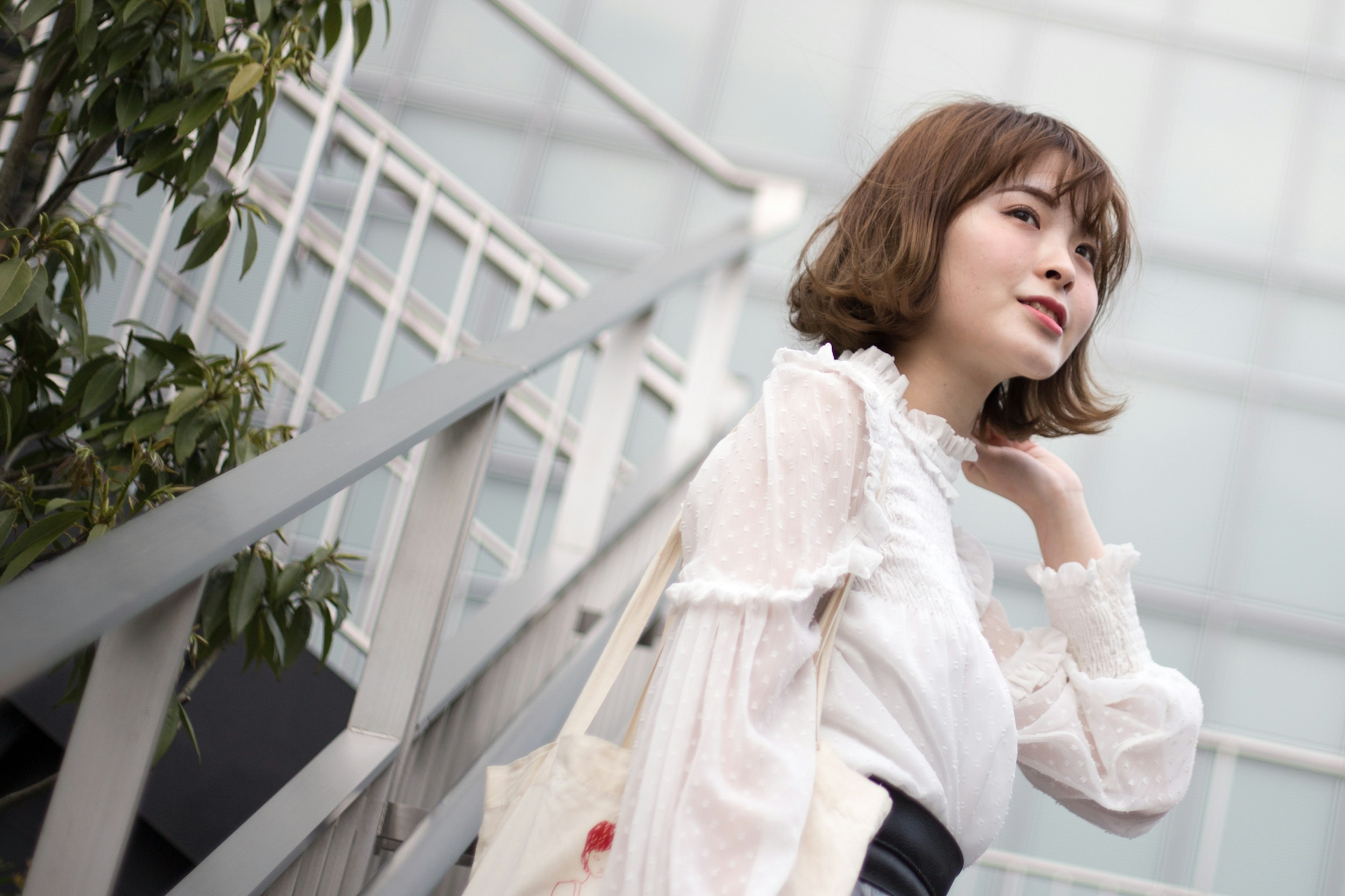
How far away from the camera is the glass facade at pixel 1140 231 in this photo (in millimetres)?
4844

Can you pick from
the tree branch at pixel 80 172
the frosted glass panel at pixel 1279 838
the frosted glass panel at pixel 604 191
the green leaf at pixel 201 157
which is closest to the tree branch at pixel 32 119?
the tree branch at pixel 80 172

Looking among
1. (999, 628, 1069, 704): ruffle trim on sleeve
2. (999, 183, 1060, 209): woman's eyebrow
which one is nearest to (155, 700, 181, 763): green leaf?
(999, 628, 1069, 704): ruffle trim on sleeve

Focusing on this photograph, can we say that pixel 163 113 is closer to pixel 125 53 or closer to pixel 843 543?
pixel 125 53

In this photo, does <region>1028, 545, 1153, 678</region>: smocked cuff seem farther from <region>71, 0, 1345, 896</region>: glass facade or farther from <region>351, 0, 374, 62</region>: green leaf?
<region>71, 0, 1345, 896</region>: glass facade

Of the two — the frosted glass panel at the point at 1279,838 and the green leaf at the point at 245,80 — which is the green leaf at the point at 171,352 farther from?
the frosted glass panel at the point at 1279,838

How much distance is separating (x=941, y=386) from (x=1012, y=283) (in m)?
0.12

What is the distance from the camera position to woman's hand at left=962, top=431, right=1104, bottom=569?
1.30 meters

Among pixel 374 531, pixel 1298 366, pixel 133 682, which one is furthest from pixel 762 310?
pixel 133 682

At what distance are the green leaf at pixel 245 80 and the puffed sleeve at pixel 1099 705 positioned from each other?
898 millimetres

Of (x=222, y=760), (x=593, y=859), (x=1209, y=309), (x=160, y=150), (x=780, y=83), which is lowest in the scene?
(x=222, y=760)

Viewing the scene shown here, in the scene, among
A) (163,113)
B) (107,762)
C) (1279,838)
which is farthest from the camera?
(1279,838)

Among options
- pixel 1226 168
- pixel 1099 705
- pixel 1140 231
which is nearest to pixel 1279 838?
pixel 1140 231

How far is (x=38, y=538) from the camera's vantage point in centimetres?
88

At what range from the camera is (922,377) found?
3.47 feet
